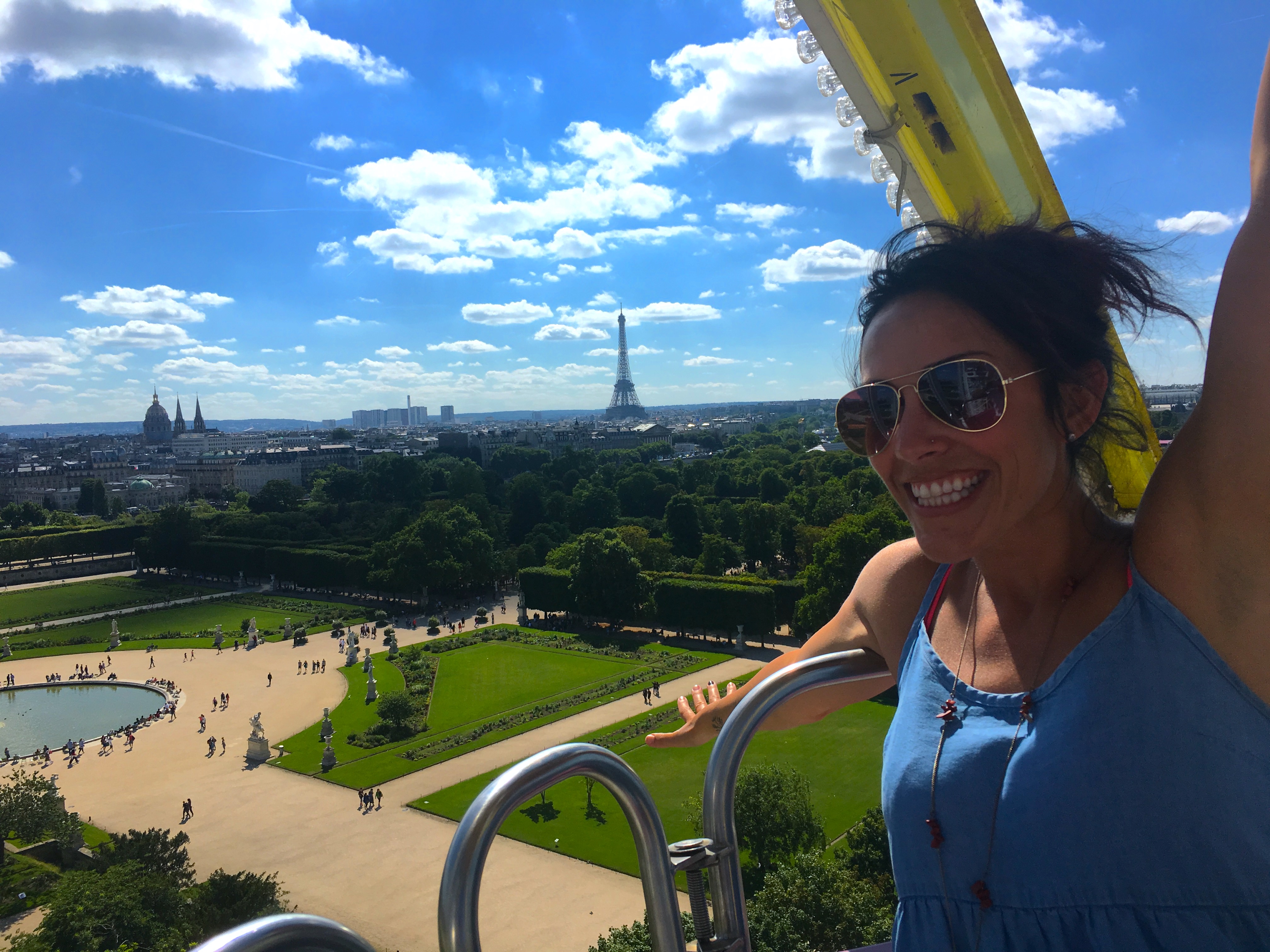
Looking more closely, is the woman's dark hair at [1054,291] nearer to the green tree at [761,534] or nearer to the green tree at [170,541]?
the green tree at [761,534]

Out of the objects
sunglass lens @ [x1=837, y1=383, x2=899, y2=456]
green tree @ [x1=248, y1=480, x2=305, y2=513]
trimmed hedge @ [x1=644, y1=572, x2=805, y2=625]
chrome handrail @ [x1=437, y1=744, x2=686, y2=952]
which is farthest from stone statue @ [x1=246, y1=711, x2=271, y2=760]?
green tree @ [x1=248, y1=480, x2=305, y2=513]

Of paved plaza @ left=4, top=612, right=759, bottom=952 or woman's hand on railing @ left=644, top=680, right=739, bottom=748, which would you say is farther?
paved plaza @ left=4, top=612, right=759, bottom=952

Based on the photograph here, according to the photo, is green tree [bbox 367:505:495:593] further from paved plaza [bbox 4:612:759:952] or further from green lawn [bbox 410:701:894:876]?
green lawn [bbox 410:701:894:876]

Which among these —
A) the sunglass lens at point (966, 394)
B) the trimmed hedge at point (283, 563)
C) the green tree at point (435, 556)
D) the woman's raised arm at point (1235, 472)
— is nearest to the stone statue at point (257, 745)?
the green tree at point (435, 556)

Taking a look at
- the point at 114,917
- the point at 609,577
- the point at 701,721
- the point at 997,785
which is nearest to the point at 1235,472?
the point at 997,785

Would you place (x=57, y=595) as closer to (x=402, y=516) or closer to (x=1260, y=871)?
(x=402, y=516)

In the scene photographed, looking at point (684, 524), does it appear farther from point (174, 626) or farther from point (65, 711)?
point (65, 711)

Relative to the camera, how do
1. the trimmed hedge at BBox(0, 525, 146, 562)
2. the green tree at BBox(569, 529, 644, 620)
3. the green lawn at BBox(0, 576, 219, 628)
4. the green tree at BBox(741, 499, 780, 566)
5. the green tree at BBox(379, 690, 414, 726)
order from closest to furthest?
the green tree at BBox(379, 690, 414, 726)
the green tree at BBox(569, 529, 644, 620)
the green tree at BBox(741, 499, 780, 566)
the green lawn at BBox(0, 576, 219, 628)
the trimmed hedge at BBox(0, 525, 146, 562)
